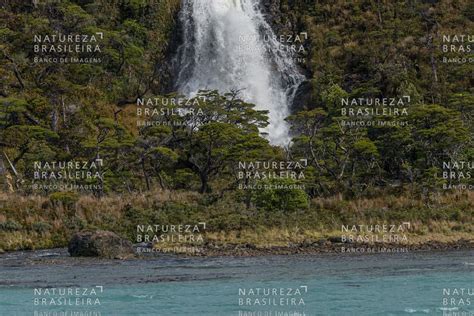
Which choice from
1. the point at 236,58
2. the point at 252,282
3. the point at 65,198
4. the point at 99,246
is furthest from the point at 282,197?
the point at 236,58

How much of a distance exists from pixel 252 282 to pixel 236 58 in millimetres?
41982

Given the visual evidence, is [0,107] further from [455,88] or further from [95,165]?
[455,88]

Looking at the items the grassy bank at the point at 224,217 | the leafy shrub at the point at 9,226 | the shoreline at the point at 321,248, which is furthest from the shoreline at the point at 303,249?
the leafy shrub at the point at 9,226

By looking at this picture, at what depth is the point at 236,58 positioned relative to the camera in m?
66.6

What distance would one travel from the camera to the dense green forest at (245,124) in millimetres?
41406

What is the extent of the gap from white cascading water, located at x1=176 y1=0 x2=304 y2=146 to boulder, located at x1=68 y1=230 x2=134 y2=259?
29.2 metres

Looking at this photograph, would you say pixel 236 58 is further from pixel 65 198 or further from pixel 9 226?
pixel 9 226

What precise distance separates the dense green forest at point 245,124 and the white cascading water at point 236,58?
1.62 m

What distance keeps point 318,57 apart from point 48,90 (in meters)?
23.4

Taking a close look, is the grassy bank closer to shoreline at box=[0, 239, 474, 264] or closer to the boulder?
shoreline at box=[0, 239, 474, 264]

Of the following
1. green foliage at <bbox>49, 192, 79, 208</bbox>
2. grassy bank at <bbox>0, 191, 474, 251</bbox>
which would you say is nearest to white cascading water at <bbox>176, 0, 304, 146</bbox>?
grassy bank at <bbox>0, 191, 474, 251</bbox>

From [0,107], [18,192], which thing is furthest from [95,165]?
[0,107]

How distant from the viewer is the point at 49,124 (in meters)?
55.9

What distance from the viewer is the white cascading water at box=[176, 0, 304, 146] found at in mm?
64125
